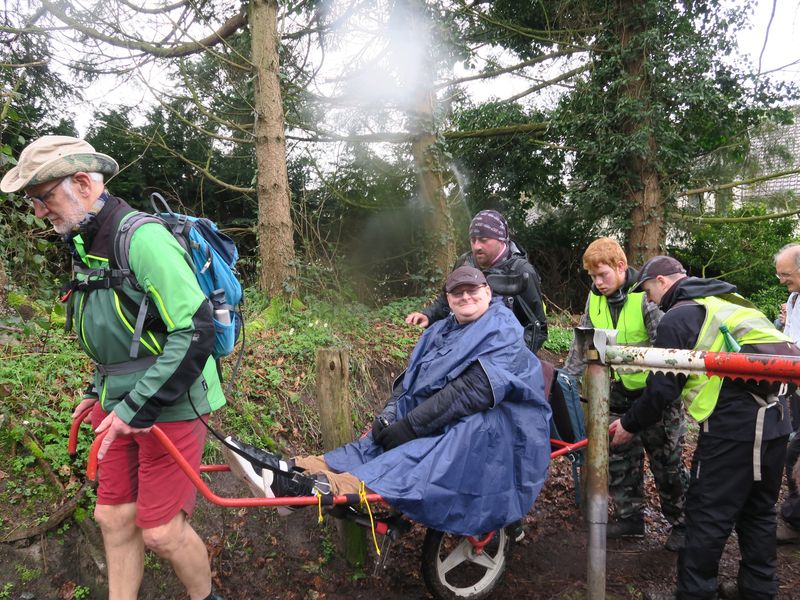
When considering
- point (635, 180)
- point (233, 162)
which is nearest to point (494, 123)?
point (635, 180)

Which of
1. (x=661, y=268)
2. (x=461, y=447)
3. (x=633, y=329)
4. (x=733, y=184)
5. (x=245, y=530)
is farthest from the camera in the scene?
(x=733, y=184)

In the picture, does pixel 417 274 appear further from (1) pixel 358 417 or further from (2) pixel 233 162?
(1) pixel 358 417

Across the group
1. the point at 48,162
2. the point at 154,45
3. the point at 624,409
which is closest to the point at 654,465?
the point at 624,409

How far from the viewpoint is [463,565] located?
3543 millimetres

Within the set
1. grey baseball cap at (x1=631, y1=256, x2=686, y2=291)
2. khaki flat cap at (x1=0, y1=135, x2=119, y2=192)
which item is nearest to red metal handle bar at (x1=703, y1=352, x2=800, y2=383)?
grey baseball cap at (x1=631, y1=256, x2=686, y2=291)

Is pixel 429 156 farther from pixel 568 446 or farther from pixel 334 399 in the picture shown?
pixel 568 446

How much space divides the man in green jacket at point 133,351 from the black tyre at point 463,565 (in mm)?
1237

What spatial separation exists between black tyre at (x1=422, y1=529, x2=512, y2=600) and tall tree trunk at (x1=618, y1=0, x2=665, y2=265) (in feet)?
23.9

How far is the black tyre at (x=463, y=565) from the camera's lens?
307 cm

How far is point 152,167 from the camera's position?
942cm

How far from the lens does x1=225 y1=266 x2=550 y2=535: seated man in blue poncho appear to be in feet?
8.61

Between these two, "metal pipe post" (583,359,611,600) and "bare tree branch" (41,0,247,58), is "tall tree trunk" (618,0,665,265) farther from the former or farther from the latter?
"metal pipe post" (583,359,611,600)

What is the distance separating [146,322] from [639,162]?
8.96 m

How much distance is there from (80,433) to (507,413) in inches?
111
